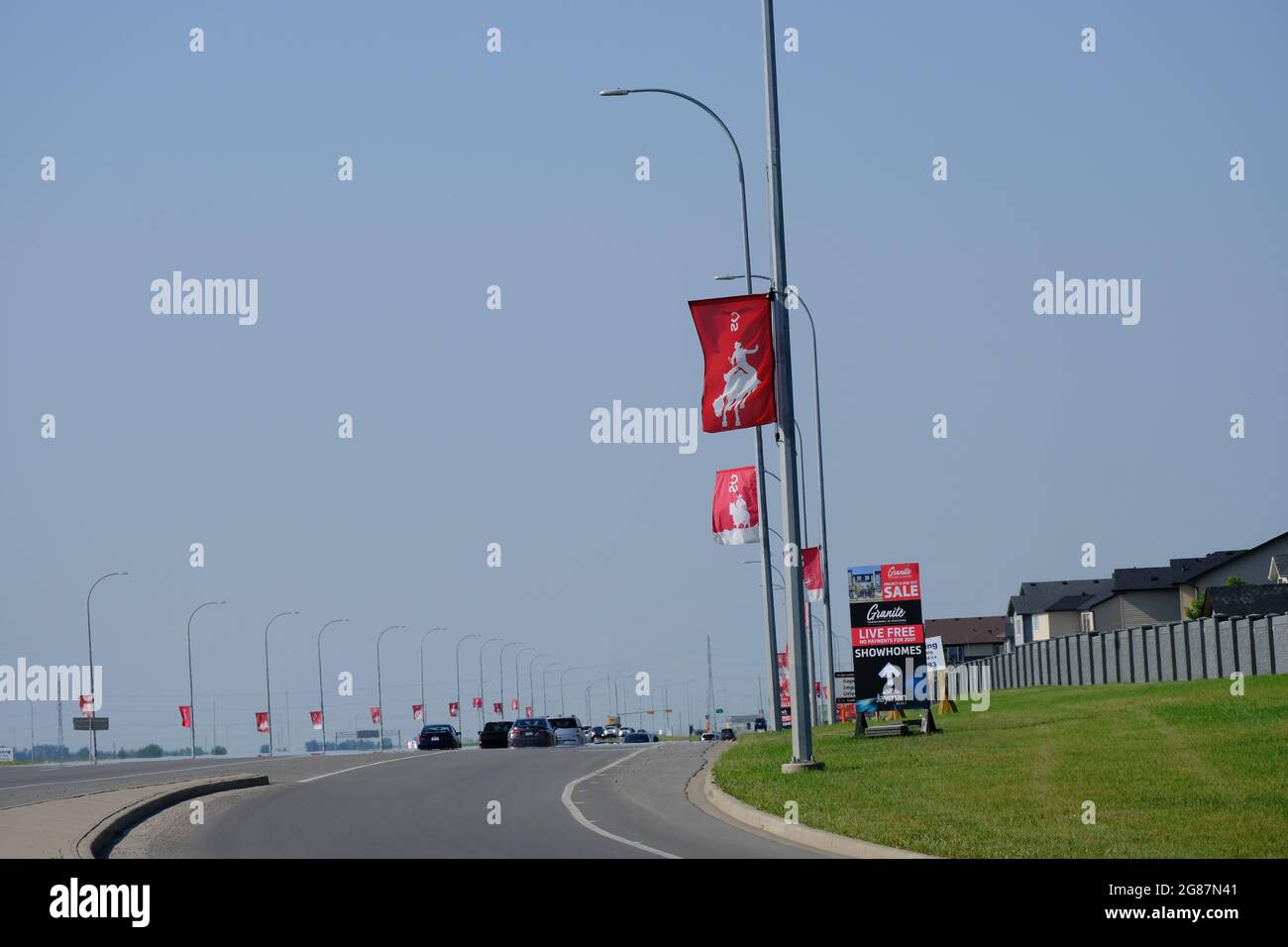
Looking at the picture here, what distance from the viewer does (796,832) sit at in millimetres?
18203

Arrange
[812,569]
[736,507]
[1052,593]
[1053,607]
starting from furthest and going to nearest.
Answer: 1. [1052,593]
2. [1053,607]
3. [812,569]
4. [736,507]

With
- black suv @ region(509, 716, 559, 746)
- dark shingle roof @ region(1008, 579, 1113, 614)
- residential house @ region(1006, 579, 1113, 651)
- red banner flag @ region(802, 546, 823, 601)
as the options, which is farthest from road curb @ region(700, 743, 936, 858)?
dark shingle roof @ region(1008, 579, 1113, 614)

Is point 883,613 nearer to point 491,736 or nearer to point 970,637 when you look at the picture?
point 491,736

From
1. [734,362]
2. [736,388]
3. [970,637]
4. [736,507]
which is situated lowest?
[970,637]

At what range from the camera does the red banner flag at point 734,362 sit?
25.6m

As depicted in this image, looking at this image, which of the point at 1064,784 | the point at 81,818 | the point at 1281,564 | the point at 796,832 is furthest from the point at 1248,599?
the point at 81,818

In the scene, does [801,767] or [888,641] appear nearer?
[801,767]

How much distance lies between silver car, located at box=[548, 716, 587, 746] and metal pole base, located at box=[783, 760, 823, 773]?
167ft

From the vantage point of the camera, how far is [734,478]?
35781 mm

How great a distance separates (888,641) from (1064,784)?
1833 cm

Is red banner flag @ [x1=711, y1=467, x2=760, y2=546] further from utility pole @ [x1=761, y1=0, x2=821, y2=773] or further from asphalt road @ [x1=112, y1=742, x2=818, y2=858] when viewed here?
utility pole @ [x1=761, y1=0, x2=821, y2=773]

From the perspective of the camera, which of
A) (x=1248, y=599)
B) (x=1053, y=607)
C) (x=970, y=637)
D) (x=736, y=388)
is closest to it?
(x=736, y=388)
